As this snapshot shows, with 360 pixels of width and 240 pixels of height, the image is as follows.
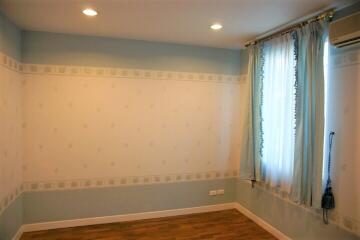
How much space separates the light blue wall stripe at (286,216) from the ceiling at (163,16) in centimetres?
199

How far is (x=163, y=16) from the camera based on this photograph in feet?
8.94

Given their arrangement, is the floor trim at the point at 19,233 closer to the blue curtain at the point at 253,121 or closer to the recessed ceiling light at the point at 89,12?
the recessed ceiling light at the point at 89,12

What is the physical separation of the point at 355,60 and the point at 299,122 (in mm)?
730

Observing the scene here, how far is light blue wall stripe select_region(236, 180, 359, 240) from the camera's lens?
8.57 feet

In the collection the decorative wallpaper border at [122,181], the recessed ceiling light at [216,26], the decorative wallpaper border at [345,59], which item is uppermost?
the recessed ceiling light at [216,26]

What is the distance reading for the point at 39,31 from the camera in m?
3.29

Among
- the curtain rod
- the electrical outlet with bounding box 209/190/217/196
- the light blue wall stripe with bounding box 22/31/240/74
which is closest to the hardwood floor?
the electrical outlet with bounding box 209/190/217/196

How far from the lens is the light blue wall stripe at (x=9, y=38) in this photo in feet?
8.83

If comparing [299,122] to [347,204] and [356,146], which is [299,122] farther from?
[347,204]

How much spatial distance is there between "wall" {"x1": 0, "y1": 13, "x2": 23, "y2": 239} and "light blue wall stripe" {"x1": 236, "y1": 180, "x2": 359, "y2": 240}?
291cm

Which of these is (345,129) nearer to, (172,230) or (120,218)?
(172,230)

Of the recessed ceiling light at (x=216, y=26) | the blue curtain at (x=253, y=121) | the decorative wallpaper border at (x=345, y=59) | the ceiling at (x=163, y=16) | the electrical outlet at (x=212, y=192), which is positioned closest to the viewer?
the decorative wallpaper border at (x=345, y=59)

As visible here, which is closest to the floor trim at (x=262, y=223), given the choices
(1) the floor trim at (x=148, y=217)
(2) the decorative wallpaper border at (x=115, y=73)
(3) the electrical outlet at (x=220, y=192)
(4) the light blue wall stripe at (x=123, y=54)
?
(1) the floor trim at (x=148, y=217)

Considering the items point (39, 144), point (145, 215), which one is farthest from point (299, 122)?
point (39, 144)
